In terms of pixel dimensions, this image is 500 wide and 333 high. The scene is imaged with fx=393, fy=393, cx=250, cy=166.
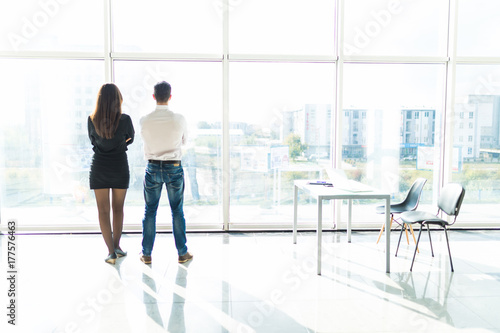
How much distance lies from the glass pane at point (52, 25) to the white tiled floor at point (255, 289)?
240 centimetres

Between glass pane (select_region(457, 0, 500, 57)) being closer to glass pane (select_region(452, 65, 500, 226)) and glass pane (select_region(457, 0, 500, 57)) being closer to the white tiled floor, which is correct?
glass pane (select_region(452, 65, 500, 226))

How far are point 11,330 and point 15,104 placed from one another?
336cm

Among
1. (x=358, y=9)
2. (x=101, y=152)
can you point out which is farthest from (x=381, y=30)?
(x=101, y=152)

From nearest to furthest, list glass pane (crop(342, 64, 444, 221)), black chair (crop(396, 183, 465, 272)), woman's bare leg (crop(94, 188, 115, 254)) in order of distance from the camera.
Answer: black chair (crop(396, 183, 465, 272)) < woman's bare leg (crop(94, 188, 115, 254)) < glass pane (crop(342, 64, 444, 221))

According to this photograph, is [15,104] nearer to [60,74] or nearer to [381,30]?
[60,74]

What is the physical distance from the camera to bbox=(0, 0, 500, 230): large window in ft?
16.0

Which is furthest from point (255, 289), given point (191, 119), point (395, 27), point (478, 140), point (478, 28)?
point (478, 28)

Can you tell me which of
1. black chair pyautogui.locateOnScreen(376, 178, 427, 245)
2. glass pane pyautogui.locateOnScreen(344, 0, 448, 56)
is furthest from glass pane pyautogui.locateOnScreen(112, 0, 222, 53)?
black chair pyautogui.locateOnScreen(376, 178, 427, 245)

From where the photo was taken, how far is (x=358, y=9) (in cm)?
498

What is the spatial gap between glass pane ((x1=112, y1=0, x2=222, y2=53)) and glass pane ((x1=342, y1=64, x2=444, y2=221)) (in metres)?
1.91

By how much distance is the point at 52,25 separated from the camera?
4828 mm

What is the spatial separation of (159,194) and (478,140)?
4.28 m

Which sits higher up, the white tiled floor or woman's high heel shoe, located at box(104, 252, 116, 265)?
woman's high heel shoe, located at box(104, 252, 116, 265)

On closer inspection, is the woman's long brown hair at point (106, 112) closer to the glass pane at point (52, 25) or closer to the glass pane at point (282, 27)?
Answer: the glass pane at point (52, 25)
